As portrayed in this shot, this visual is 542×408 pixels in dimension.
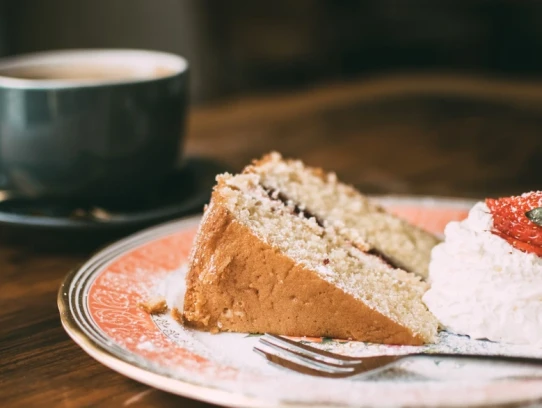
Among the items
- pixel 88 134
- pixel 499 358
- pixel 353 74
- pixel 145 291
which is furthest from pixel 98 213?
pixel 353 74

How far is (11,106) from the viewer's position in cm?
185

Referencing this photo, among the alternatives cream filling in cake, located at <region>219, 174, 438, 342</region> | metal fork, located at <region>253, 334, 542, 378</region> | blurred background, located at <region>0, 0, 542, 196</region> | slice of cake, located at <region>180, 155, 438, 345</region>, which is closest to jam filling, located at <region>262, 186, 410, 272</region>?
cream filling in cake, located at <region>219, 174, 438, 342</region>

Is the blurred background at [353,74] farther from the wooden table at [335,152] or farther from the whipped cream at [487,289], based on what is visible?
the whipped cream at [487,289]

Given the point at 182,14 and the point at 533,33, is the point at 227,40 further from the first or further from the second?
the point at 533,33

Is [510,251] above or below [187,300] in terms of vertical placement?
above

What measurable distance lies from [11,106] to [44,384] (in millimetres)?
981

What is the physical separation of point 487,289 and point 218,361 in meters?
0.51

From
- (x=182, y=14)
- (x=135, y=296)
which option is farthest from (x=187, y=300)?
(x=182, y=14)

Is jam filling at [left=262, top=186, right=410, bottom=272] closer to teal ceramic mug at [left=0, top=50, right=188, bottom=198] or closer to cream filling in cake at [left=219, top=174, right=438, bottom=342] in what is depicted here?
cream filling in cake at [left=219, top=174, right=438, bottom=342]

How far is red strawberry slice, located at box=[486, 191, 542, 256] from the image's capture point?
49.4 inches

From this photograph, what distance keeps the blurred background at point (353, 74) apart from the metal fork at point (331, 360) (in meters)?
1.25

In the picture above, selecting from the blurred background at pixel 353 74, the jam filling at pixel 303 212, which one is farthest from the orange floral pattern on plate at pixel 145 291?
the blurred background at pixel 353 74

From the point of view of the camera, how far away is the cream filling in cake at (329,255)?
1263mm

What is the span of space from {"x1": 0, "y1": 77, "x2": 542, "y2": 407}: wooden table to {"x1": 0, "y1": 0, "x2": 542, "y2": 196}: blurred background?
1 centimetres
